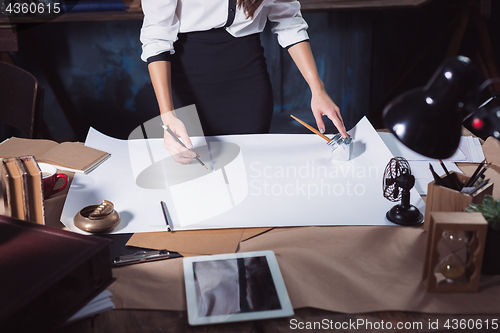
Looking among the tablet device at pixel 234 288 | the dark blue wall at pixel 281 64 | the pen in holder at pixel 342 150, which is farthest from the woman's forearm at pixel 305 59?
the dark blue wall at pixel 281 64

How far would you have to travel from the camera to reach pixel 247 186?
3.56 ft

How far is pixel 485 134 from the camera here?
63cm

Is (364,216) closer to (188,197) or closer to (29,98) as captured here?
(188,197)

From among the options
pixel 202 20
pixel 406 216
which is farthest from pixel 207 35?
pixel 406 216

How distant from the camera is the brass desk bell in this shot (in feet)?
2.91

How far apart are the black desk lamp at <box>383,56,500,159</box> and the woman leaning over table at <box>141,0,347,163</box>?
1.86ft

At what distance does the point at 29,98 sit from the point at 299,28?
3.25ft

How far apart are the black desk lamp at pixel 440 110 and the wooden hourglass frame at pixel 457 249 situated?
109 millimetres

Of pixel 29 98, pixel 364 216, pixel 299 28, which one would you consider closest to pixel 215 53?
pixel 299 28

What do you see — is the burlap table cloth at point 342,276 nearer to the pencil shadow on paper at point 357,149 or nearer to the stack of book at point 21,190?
the stack of book at point 21,190

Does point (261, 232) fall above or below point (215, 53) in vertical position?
below

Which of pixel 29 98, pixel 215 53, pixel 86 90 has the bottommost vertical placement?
pixel 86 90

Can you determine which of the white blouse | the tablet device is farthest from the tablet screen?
the white blouse

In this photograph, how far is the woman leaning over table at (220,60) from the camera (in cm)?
127
